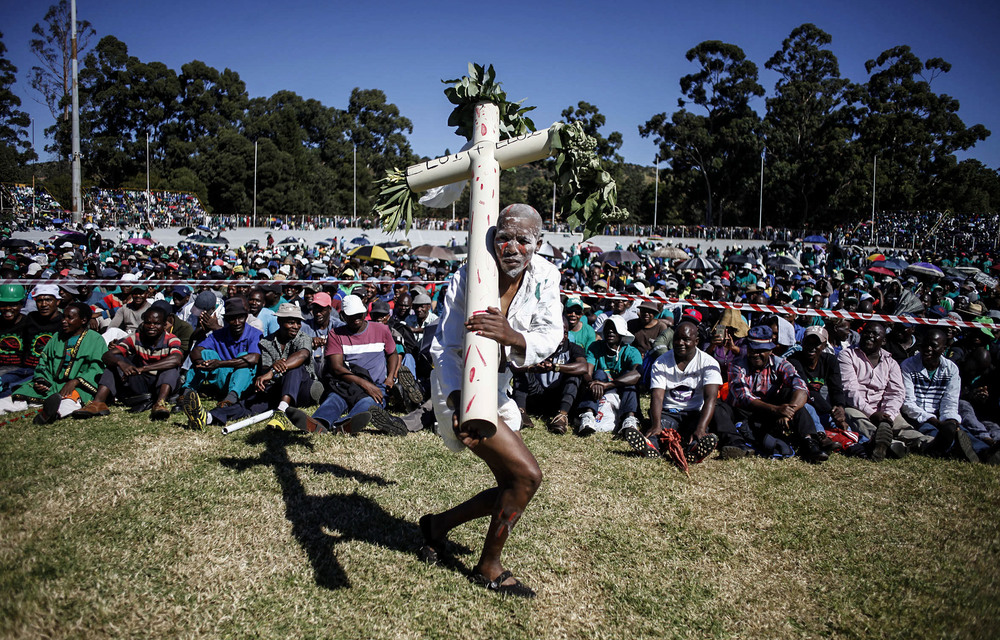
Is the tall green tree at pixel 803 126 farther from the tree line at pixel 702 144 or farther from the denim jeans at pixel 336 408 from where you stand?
the denim jeans at pixel 336 408

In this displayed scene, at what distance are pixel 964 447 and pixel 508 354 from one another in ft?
19.1

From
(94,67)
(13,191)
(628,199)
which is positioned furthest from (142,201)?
(628,199)

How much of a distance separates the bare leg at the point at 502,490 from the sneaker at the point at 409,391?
320 cm

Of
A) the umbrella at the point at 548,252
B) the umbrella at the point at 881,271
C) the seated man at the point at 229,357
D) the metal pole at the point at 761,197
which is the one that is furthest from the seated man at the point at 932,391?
the metal pole at the point at 761,197

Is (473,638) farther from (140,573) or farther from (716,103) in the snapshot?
(716,103)

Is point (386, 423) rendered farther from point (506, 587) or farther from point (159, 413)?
point (506, 587)

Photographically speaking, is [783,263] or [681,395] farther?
[783,263]

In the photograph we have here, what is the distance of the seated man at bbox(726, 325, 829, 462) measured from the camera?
6.16m

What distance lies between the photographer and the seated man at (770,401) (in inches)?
243

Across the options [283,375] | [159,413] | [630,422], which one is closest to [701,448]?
[630,422]

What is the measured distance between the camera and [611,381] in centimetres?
745

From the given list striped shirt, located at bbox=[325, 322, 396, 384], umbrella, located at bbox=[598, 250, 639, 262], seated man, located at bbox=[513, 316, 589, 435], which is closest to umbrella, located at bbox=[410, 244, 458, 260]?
umbrella, located at bbox=[598, 250, 639, 262]

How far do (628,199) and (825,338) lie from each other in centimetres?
6813

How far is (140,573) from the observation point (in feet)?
11.5
